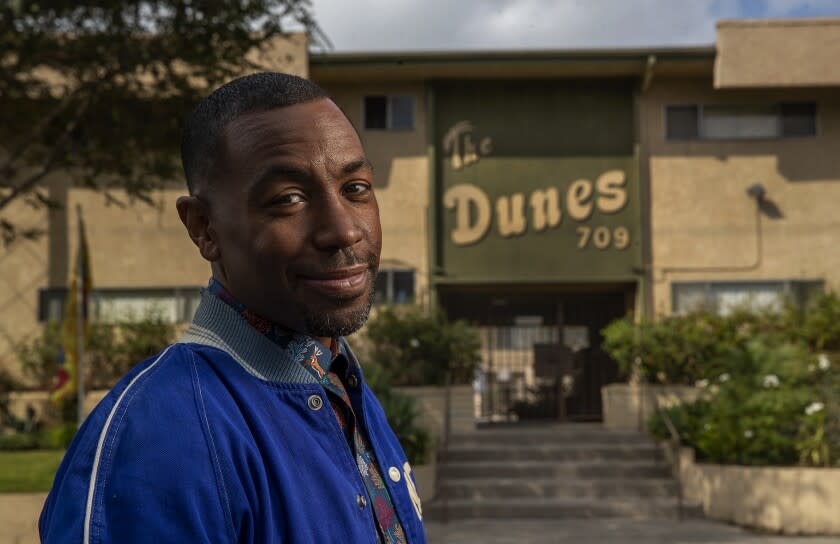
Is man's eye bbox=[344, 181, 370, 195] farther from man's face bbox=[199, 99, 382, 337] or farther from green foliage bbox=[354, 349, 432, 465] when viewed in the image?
green foliage bbox=[354, 349, 432, 465]

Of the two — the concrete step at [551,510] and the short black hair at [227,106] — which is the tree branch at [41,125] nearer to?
the concrete step at [551,510]

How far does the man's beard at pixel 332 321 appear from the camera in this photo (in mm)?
1604

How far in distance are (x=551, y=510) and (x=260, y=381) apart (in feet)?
38.7

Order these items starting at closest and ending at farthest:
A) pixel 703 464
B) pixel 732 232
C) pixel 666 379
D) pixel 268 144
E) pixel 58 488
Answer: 1. pixel 58 488
2. pixel 268 144
3. pixel 703 464
4. pixel 666 379
5. pixel 732 232

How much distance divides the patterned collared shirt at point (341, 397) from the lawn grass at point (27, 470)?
9219 millimetres

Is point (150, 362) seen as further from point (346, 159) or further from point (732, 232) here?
point (732, 232)

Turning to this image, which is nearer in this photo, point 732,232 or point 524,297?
point 732,232

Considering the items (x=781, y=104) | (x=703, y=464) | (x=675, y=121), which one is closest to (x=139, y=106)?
(x=703, y=464)

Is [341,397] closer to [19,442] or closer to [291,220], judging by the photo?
[291,220]

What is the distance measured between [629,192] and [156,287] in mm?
9020

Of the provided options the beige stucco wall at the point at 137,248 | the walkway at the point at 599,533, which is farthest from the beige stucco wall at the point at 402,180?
the walkway at the point at 599,533

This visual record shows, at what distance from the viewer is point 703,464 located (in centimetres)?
1320

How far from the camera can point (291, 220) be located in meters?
1.57

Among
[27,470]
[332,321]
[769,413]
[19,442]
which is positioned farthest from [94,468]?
[19,442]
